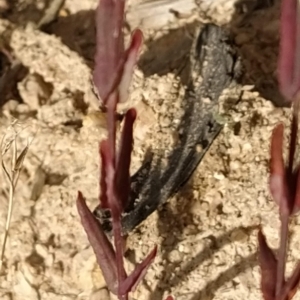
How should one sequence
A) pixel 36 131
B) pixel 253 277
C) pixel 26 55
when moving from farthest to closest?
1. pixel 26 55
2. pixel 36 131
3. pixel 253 277

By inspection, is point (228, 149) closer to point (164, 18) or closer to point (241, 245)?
point (241, 245)

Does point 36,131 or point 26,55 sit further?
point 26,55

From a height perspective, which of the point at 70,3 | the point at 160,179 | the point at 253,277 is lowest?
the point at 253,277

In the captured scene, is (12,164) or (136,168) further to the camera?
(136,168)

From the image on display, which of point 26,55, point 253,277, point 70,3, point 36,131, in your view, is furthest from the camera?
point 70,3

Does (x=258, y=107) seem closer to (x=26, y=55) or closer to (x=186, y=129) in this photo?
(x=186, y=129)

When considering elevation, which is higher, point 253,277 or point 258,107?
point 258,107

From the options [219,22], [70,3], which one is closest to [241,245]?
[219,22]
